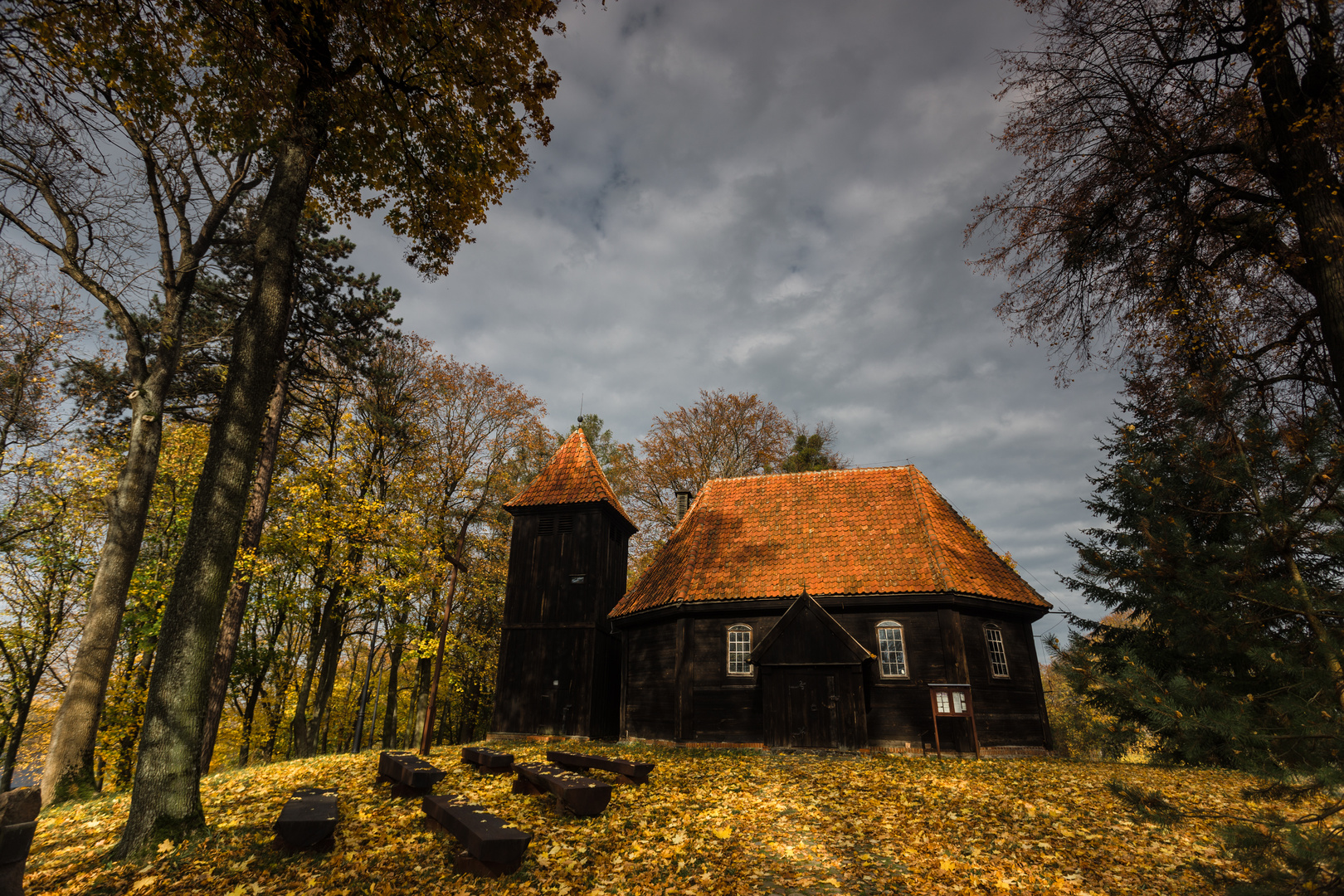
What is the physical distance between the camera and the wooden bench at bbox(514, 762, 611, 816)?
7.86 m

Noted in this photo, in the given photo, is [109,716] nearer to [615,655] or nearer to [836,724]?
[615,655]

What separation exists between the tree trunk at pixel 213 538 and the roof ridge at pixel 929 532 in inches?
598

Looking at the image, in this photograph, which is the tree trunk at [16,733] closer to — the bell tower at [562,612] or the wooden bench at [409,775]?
the bell tower at [562,612]

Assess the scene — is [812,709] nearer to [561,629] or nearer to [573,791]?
[561,629]

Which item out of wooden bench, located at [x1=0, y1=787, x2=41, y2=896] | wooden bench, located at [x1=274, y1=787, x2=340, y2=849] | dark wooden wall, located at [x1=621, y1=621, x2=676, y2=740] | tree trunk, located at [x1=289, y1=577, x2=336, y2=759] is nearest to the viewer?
wooden bench, located at [x1=0, y1=787, x2=41, y2=896]

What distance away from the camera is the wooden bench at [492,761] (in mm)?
9891

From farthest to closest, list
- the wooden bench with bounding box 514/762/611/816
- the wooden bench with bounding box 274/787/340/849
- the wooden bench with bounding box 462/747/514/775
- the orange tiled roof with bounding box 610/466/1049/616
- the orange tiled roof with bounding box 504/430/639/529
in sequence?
1. the orange tiled roof with bounding box 504/430/639/529
2. the orange tiled roof with bounding box 610/466/1049/616
3. the wooden bench with bounding box 462/747/514/775
4. the wooden bench with bounding box 514/762/611/816
5. the wooden bench with bounding box 274/787/340/849

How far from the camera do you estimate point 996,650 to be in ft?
53.0

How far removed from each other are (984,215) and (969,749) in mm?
12600

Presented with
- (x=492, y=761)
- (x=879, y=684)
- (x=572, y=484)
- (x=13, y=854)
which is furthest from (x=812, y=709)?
(x=13, y=854)

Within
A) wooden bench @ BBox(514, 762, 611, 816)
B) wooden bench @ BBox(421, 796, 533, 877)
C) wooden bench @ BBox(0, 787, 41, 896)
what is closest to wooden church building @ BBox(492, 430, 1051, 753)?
wooden bench @ BBox(514, 762, 611, 816)

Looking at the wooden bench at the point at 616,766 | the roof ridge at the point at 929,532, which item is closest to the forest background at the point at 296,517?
the wooden bench at the point at 616,766

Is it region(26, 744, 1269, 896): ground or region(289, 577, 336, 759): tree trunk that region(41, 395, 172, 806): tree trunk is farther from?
region(289, 577, 336, 759): tree trunk

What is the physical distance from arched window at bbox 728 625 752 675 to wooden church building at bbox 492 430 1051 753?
0.05 m
